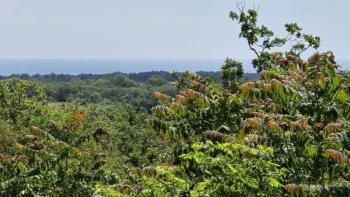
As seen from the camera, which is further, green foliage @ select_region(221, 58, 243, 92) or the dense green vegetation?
green foliage @ select_region(221, 58, 243, 92)

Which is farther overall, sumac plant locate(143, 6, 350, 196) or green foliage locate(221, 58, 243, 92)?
green foliage locate(221, 58, 243, 92)

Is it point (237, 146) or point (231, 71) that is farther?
point (231, 71)

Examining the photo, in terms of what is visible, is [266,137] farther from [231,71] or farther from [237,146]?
[231,71]

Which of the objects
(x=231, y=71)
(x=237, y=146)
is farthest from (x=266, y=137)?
(x=231, y=71)

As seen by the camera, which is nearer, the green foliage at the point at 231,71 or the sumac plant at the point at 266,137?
the sumac plant at the point at 266,137

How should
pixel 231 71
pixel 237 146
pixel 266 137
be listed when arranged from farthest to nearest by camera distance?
1. pixel 231 71
2. pixel 266 137
3. pixel 237 146

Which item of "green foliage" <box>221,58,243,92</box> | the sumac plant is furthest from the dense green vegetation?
"green foliage" <box>221,58,243,92</box>

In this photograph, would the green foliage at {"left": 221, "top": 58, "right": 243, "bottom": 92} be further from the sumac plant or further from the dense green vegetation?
the sumac plant

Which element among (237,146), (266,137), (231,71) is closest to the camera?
(237,146)

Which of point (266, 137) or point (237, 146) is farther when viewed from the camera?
point (266, 137)

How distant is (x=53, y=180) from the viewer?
44.3 feet

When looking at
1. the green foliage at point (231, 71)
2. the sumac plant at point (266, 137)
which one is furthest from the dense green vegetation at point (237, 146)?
the green foliage at point (231, 71)

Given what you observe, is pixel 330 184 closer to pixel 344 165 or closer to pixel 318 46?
pixel 344 165

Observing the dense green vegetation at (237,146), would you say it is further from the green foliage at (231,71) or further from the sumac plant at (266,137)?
the green foliage at (231,71)
